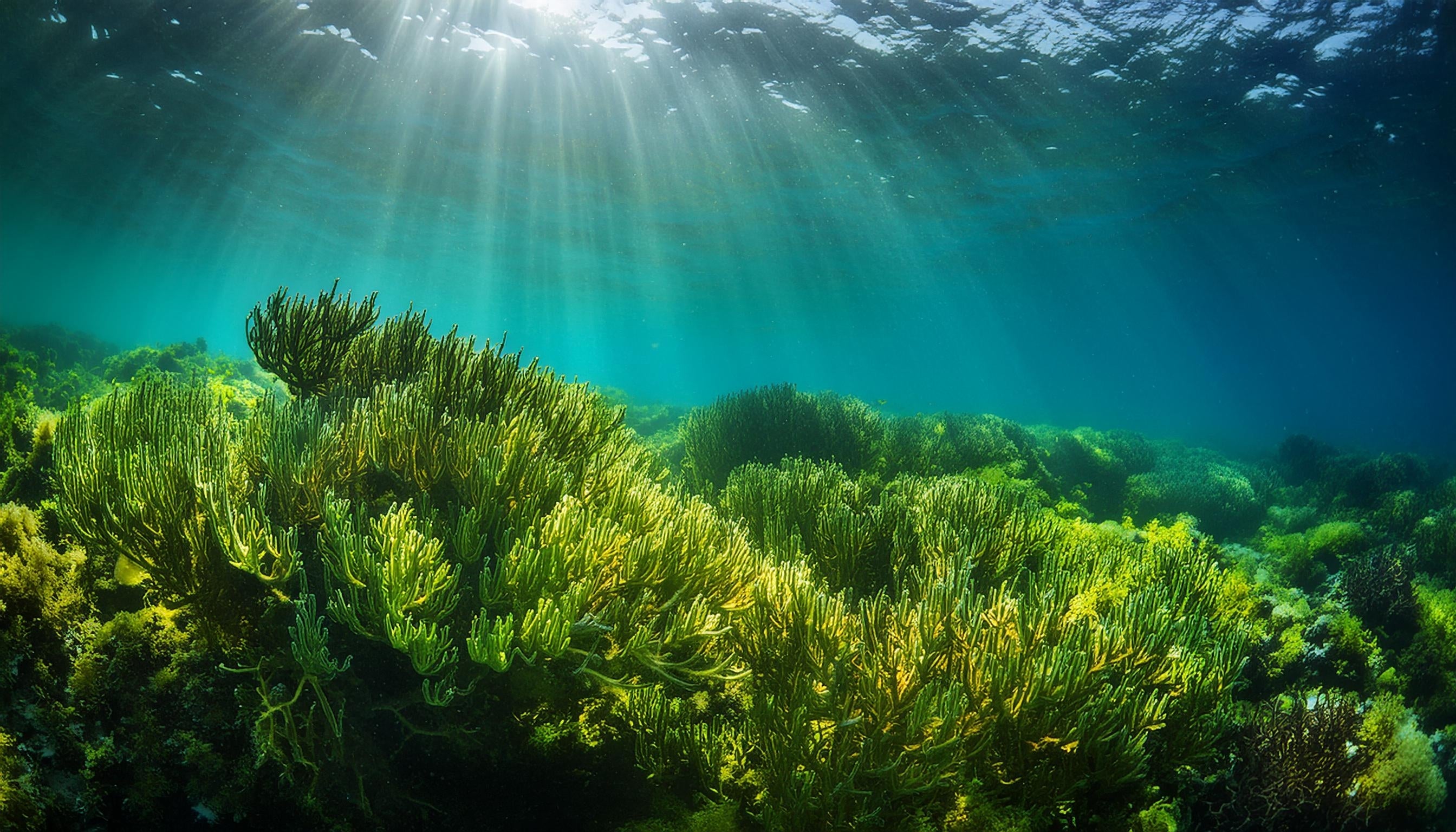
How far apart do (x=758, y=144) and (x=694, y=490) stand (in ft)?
54.8

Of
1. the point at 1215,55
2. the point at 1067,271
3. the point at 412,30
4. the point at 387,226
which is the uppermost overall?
the point at 1215,55

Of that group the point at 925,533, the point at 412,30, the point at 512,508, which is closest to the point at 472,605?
the point at 512,508

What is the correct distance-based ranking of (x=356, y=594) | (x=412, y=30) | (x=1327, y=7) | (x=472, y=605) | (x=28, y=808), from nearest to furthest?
(x=28, y=808), (x=356, y=594), (x=472, y=605), (x=1327, y=7), (x=412, y=30)

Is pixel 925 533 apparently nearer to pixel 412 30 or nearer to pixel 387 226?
pixel 412 30

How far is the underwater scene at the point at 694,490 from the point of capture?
3078 millimetres

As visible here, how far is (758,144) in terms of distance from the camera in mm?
21391

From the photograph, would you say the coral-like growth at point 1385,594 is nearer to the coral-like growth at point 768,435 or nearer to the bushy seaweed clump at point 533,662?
the bushy seaweed clump at point 533,662

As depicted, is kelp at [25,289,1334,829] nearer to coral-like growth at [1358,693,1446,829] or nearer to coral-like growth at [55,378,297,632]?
coral-like growth at [55,378,297,632]

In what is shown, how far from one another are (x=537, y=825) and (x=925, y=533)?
3358 millimetres

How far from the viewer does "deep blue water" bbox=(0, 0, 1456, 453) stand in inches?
591

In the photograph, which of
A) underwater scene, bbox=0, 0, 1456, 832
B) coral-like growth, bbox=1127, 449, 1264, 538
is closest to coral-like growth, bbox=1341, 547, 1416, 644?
underwater scene, bbox=0, 0, 1456, 832

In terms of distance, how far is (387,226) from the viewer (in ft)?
116

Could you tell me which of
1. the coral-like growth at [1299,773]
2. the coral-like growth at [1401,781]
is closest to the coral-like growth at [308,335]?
the coral-like growth at [1299,773]

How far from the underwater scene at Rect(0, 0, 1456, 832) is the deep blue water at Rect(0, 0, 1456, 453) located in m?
0.21
